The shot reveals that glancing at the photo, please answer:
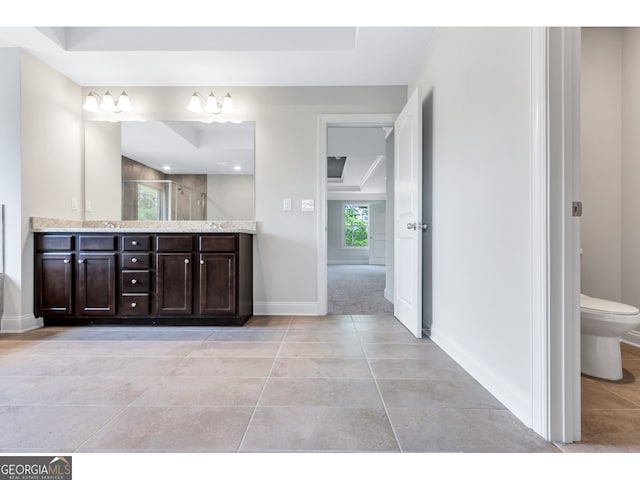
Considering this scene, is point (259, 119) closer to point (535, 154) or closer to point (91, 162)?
point (91, 162)

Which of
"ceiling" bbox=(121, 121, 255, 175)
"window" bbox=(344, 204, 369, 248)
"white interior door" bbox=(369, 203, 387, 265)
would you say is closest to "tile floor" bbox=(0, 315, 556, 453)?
"ceiling" bbox=(121, 121, 255, 175)

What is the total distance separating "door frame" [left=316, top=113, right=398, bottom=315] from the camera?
3.06m

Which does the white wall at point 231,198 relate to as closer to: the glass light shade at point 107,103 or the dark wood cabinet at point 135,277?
the dark wood cabinet at point 135,277

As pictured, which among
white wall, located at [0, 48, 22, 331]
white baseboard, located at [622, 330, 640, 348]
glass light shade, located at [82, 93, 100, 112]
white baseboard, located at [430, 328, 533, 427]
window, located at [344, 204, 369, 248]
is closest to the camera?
white baseboard, located at [430, 328, 533, 427]

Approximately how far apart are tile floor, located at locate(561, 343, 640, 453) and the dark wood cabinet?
220 cm

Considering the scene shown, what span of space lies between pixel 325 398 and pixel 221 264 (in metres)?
1.51

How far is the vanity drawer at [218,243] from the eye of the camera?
2.59 m

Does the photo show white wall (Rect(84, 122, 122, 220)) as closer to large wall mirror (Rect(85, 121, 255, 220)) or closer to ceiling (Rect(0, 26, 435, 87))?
large wall mirror (Rect(85, 121, 255, 220))

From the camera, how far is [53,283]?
8.45 feet

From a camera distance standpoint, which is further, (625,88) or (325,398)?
(625,88)

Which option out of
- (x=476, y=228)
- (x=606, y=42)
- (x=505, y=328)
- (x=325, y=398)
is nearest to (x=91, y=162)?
(x=325, y=398)

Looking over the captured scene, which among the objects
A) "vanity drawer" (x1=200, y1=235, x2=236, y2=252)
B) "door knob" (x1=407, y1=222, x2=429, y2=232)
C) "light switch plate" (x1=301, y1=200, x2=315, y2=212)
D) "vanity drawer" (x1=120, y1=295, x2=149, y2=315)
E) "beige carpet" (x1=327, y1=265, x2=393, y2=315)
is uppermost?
"light switch plate" (x1=301, y1=200, x2=315, y2=212)

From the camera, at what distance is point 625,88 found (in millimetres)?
2334
